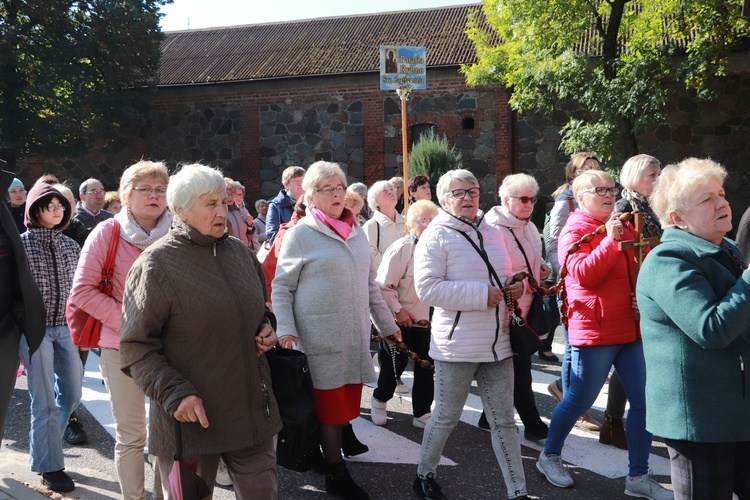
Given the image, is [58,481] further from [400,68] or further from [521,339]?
[400,68]

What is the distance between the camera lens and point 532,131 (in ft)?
73.4

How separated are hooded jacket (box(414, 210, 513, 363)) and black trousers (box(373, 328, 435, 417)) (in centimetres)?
173

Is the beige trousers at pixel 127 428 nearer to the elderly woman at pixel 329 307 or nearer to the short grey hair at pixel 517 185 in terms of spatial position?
the elderly woman at pixel 329 307

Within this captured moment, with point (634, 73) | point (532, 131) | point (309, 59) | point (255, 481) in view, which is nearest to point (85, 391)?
point (255, 481)

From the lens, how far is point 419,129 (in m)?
23.5

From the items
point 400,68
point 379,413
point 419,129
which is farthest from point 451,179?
point 419,129

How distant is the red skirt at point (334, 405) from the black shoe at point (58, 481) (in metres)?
1.73

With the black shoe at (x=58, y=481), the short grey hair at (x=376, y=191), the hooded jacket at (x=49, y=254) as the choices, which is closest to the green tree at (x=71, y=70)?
the short grey hair at (x=376, y=191)

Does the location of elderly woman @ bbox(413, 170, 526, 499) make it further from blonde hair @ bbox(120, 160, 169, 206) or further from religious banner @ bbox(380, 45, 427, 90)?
religious banner @ bbox(380, 45, 427, 90)

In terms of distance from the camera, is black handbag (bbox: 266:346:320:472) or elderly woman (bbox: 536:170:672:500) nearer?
black handbag (bbox: 266:346:320:472)

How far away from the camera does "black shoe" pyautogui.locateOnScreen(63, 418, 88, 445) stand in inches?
242

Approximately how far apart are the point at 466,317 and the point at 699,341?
5.43 feet

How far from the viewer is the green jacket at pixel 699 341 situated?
3051 millimetres

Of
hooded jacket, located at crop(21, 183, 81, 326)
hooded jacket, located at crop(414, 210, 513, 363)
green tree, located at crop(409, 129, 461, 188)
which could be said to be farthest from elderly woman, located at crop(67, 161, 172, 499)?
green tree, located at crop(409, 129, 461, 188)
